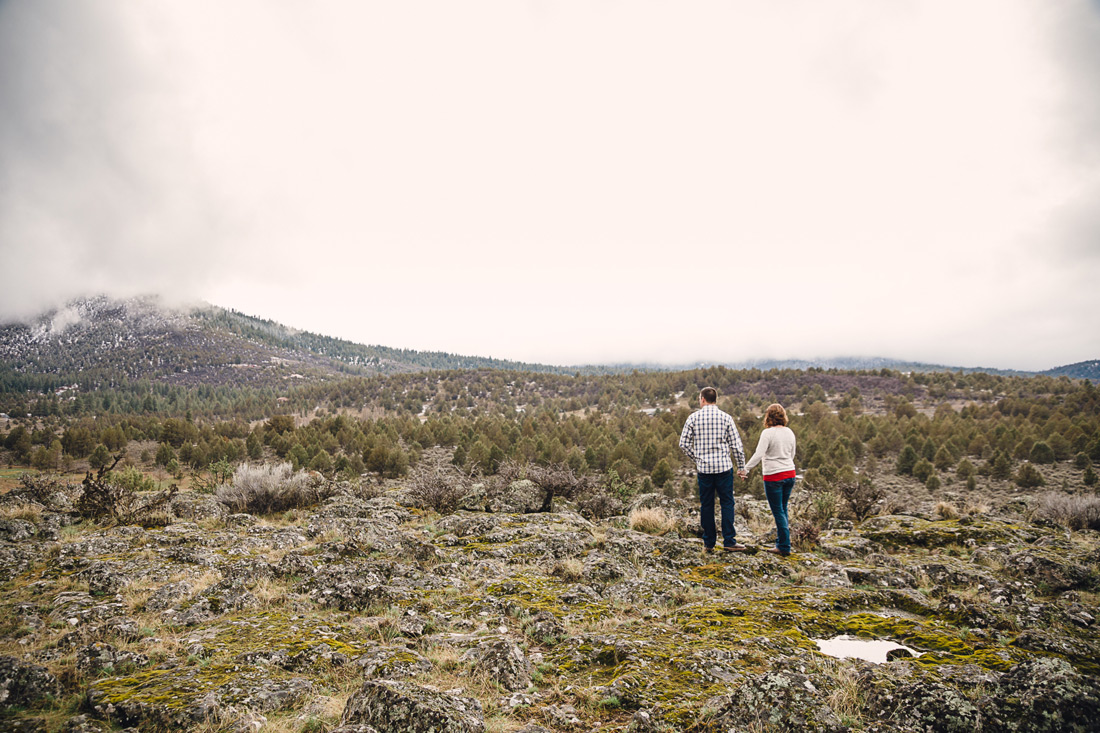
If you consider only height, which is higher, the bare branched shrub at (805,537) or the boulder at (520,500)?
the bare branched shrub at (805,537)

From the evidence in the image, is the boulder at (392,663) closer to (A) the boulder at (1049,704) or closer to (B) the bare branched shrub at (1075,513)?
(A) the boulder at (1049,704)

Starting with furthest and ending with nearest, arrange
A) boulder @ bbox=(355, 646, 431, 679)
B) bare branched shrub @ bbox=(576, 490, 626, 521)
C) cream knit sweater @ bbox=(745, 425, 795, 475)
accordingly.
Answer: bare branched shrub @ bbox=(576, 490, 626, 521) < cream knit sweater @ bbox=(745, 425, 795, 475) < boulder @ bbox=(355, 646, 431, 679)

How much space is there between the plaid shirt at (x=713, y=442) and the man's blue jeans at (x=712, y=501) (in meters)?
0.18

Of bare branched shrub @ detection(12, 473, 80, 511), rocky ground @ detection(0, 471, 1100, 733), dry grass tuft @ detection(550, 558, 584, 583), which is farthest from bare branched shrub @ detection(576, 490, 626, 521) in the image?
bare branched shrub @ detection(12, 473, 80, 511)

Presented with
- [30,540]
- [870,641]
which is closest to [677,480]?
[870,641]

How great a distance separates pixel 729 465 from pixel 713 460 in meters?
0.29

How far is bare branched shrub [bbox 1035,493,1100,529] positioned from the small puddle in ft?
39.9

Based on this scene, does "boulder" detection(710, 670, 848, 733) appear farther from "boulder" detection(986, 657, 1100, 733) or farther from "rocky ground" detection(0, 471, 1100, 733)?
"boulder" detection(986, 657, 1100, 733)

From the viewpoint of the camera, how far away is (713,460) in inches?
305

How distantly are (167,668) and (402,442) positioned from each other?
42.8 metres

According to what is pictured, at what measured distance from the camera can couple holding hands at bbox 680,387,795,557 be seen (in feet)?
25.4

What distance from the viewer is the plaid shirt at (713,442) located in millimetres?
7730

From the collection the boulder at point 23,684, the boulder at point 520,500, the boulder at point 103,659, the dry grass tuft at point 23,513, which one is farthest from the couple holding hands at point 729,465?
the dry grass tuft at point 23,513

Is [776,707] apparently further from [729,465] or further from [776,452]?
[776,452]
